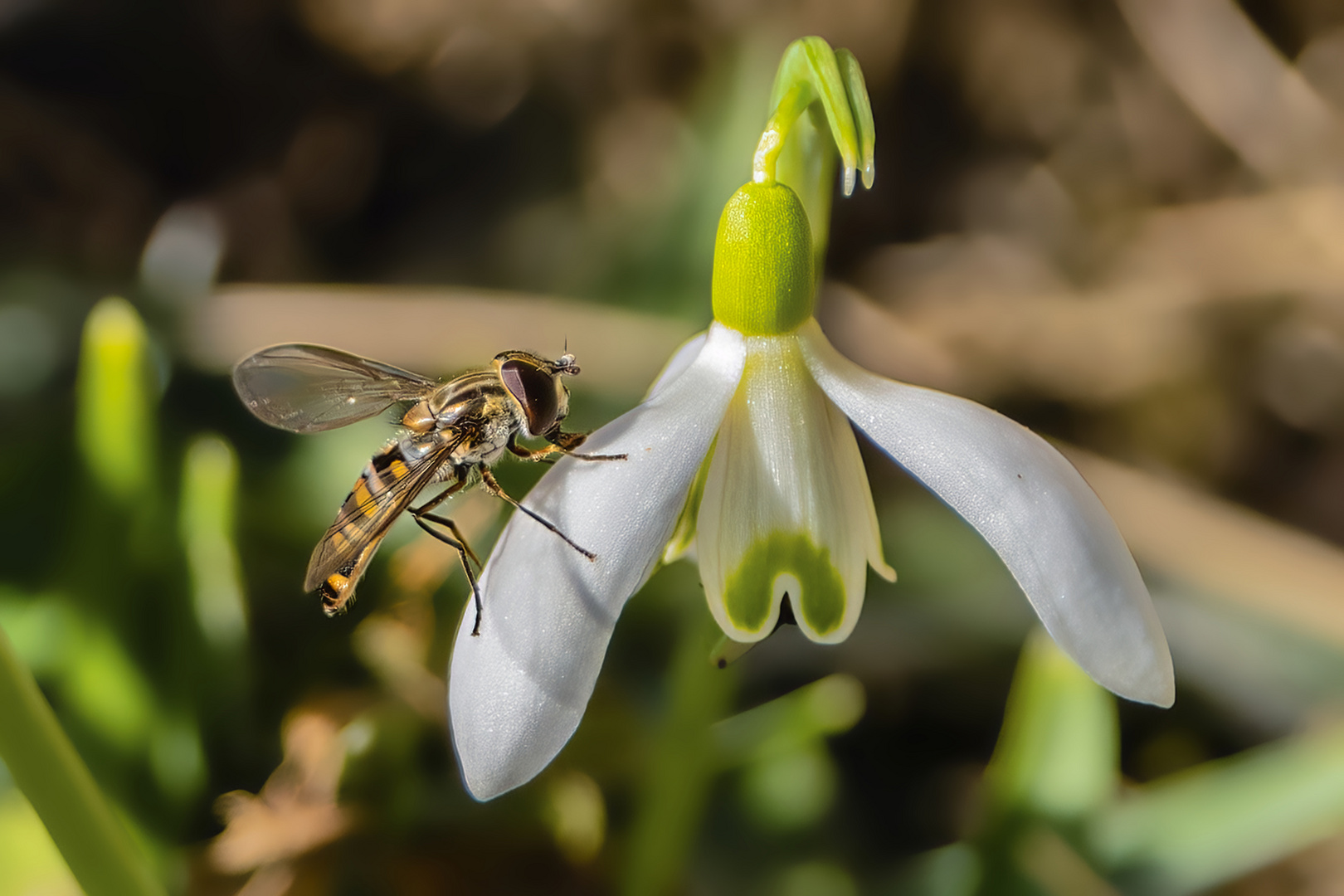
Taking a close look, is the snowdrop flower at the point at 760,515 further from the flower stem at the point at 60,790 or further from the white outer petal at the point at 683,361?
the flower stem at the point at 60,790

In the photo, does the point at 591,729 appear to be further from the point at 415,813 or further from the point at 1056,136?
the point at 1056,136

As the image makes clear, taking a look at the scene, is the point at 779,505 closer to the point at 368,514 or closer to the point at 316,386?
the point at 368,514

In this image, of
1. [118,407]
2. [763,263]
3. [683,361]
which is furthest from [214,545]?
[763,263]

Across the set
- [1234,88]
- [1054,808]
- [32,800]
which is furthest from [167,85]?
[1234,88]

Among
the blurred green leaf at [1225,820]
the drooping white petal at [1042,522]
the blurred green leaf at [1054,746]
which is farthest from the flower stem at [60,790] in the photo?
the blurred green leaf at [1225,820]

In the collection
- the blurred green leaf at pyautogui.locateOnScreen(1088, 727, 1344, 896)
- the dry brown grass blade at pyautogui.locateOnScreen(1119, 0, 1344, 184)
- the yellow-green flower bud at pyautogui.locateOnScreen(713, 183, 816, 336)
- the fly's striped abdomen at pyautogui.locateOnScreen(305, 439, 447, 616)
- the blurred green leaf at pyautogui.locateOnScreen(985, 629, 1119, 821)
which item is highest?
the yellow-green flower bud at pyautogui.locateOnScreen(713, 183, 816, 336)

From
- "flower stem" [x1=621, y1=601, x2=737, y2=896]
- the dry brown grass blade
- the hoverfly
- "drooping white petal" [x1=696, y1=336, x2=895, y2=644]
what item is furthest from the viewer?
the dry brown grass blade

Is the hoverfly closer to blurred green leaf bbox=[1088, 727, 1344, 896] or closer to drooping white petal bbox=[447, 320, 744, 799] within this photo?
drooping white petal bbox=[447, 320, 744, 799]

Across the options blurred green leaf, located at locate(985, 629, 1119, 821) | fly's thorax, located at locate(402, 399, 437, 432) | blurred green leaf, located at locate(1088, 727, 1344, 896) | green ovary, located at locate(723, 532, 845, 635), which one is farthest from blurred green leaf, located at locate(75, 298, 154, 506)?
blurred green leaf, located at locate(1088, 727, 1344, 896)

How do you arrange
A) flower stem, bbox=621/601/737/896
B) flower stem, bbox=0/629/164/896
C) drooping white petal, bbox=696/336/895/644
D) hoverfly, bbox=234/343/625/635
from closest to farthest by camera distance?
flower stem, bbox=0/629/164/896
drooping white petal, bbox=696/336/895/644
hoverfly, bbox=234/343/625/635
flower stem, bbox=621/601/737/896
